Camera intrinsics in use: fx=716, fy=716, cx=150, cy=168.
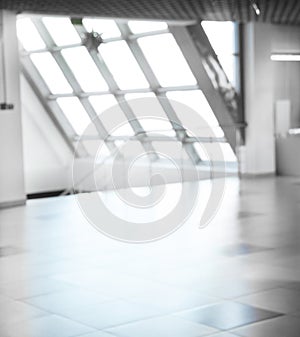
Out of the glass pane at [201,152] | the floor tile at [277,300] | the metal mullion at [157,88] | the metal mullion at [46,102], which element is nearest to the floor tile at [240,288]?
the floor tile at [277,300]

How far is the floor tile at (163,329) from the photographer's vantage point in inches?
216

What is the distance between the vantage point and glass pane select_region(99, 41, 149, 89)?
1973 cm

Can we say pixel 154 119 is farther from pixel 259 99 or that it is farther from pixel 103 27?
pixel 259 99

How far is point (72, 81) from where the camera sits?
2208cm

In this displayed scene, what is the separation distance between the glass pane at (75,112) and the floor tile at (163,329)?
17.4m

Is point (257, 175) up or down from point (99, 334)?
up

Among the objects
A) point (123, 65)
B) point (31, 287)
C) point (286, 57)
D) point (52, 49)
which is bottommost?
point (31, 287)

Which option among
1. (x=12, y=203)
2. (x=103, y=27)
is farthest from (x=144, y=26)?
(x=12, y=203)

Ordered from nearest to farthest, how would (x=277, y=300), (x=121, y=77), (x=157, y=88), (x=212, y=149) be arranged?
1. (x=277, y=300)
2. (x=157, y=88)
3. (x=212, y=149)
4. (x=121, y=77)

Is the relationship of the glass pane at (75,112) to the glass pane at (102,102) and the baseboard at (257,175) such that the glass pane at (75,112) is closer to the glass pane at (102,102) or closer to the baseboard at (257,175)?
the glass pane at (102,102)

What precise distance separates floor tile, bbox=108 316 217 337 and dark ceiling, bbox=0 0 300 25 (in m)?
8.30

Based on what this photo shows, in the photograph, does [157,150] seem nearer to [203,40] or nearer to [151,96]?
[151,96]

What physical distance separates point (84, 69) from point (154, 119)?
109 inches

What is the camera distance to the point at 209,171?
64.5 ft
